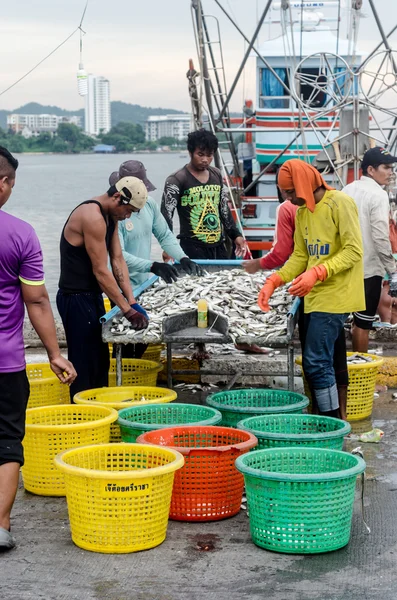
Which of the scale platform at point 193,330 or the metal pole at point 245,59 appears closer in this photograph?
the scale platform at point 193,330

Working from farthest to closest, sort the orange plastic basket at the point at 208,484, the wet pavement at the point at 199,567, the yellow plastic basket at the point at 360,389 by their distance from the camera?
the yellow plastic basket at the point at 360,389
the orange plastic basket at the point at 208,484
the wet pavement at the point at 199,567

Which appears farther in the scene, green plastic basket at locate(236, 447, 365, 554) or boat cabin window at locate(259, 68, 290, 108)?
boat cabin window at locate(259, 68, 290, 108)

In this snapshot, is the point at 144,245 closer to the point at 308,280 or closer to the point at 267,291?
the point at 267,291

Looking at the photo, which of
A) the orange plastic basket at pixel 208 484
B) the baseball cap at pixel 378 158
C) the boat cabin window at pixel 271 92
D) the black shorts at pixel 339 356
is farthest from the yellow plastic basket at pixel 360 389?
the boat cabin window at pixel 271 92

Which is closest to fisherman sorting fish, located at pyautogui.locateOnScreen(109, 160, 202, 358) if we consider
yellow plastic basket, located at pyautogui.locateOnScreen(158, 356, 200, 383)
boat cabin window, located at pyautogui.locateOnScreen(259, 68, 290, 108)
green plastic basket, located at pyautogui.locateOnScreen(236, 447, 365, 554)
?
yellow plastic basket, located at pyautogui.locateOnScreen(158, 356, 200, 383)

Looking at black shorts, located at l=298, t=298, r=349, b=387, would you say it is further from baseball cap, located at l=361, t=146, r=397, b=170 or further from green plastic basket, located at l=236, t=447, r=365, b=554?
green plastic basket, located at l=236, t=447, r=365, b=554

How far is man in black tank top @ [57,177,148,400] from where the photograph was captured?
6.00m

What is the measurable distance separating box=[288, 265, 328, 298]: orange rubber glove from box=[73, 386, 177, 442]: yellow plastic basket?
1.05m

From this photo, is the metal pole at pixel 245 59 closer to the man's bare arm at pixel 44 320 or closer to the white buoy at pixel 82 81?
the white buoy at pixel 82 81

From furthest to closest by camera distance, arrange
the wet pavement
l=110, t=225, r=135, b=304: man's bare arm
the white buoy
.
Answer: the white buoy
l=110, t=225, r=135, b=304: man's bare arm
the wet pavement

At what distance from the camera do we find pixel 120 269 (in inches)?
263

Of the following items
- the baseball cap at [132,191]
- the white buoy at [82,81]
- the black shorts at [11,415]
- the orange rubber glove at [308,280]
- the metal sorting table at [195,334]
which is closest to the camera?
the black shorts at [11,415]

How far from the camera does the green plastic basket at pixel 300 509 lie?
172 inches

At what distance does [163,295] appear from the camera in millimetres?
7113
